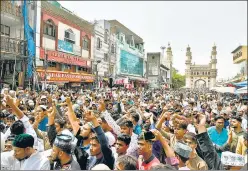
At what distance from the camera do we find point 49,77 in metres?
16.7

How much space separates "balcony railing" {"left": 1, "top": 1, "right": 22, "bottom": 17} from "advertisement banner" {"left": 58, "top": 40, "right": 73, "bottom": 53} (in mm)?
4905

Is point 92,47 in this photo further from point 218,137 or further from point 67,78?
point 218,137

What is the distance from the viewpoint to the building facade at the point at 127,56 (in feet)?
101

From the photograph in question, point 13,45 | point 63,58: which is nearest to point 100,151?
point 13,45

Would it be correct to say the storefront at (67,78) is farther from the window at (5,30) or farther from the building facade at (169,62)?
the building facade at (169,62)

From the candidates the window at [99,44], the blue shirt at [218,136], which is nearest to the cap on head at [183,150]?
the blue shirt at [218,136]

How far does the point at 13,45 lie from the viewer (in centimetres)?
1505

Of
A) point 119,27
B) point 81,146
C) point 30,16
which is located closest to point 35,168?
point 81,146

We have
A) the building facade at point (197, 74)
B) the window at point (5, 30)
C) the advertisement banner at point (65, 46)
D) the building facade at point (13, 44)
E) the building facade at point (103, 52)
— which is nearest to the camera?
the building facade at point (13, 44)

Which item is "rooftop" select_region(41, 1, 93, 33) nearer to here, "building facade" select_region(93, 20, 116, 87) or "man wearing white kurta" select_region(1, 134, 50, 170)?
"building facade" select_region(93, 20, 116, 87)

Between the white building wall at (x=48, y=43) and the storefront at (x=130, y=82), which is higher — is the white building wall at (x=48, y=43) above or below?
above

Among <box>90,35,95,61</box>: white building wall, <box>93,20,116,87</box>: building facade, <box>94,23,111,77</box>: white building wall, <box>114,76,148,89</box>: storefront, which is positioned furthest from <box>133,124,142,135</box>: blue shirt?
<box>94,23,111,77</box>: white building wall

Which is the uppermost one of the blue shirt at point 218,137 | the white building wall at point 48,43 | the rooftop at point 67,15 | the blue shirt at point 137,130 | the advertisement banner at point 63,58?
the rooftop at point 67,15

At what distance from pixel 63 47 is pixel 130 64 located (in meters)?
17.6
